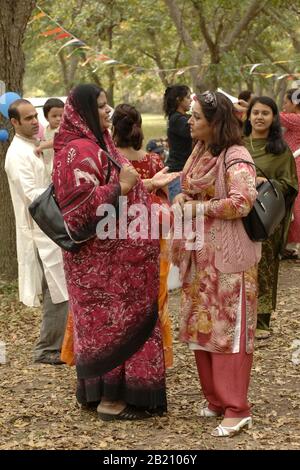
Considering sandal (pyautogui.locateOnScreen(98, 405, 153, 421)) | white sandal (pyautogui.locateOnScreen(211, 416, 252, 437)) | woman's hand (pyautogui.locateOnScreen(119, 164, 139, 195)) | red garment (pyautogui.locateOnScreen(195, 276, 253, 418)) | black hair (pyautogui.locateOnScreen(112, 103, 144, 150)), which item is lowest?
sandal (pyautogui.locateOnScreen(98, 405, 153, 421))

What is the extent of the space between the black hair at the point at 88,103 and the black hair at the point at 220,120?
0.56 metres

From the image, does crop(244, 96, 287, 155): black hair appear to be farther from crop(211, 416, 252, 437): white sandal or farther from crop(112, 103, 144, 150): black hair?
crop(211, 416, 252, 437): white sandal

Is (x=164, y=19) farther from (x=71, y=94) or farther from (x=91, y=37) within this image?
(x=71, y=94)

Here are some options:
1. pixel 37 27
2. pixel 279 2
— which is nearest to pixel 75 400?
pixel 279 2

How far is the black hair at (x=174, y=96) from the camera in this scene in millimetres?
8391

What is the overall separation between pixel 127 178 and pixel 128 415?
1372mm

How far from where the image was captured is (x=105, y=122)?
4875mm

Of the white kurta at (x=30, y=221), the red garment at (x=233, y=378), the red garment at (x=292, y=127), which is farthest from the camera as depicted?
the red garment at (x=292, y=127)

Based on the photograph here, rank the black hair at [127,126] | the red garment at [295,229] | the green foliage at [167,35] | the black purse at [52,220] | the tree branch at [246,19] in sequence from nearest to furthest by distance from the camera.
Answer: the black purse at [52,220] → the black hair at [127,126] → the red garment at [295,229] → the tree branch at [246,19] → the green foliage at [167,35]

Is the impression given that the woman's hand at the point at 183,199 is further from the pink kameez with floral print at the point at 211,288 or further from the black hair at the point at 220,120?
the black hair at the point at 220,120

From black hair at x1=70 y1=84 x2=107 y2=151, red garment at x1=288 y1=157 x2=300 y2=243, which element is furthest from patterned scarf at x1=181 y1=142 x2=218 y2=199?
red garment at x1=288 y1=157 x2=300 y2=243

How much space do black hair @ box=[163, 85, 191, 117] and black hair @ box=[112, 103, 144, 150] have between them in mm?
→ 2585

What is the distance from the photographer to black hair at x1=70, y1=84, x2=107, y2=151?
4781mm

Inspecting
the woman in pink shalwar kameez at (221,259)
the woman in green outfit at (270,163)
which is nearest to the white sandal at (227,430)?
the woman in pink shalwar kameez at (221,259)
